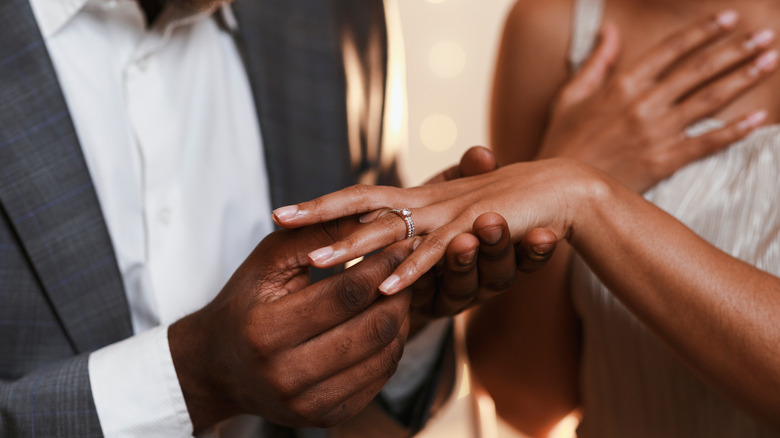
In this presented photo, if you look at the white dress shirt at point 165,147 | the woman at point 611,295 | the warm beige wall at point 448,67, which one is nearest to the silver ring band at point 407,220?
the woman at point 611,295

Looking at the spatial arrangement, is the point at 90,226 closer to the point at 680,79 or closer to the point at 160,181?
the point at 160,181

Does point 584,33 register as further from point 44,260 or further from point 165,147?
point 44,260

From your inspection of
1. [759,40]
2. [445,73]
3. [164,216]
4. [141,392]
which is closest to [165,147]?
[164,216]

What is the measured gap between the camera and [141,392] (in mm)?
864

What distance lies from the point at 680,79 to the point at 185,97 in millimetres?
901

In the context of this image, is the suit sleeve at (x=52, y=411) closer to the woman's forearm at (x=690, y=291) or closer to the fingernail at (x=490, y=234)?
the fingernail at (x=490, y=234)

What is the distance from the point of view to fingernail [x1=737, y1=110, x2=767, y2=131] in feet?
3.58

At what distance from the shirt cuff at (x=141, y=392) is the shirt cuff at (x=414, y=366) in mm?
419

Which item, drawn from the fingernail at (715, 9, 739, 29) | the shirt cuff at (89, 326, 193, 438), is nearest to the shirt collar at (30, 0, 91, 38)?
the shirt cuff at (89, 326, 193, 438)

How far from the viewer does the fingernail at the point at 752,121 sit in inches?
43.0

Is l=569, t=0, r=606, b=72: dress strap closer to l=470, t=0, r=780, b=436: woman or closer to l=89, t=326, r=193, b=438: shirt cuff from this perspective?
l=470, t=0, r=780, b=436: woman

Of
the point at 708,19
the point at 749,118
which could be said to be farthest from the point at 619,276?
the point at 708,19

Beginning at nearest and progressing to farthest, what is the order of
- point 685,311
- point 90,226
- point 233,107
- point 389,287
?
point 389,287
point 685,311
point 90,226
point 233,107

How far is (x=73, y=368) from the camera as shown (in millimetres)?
880
